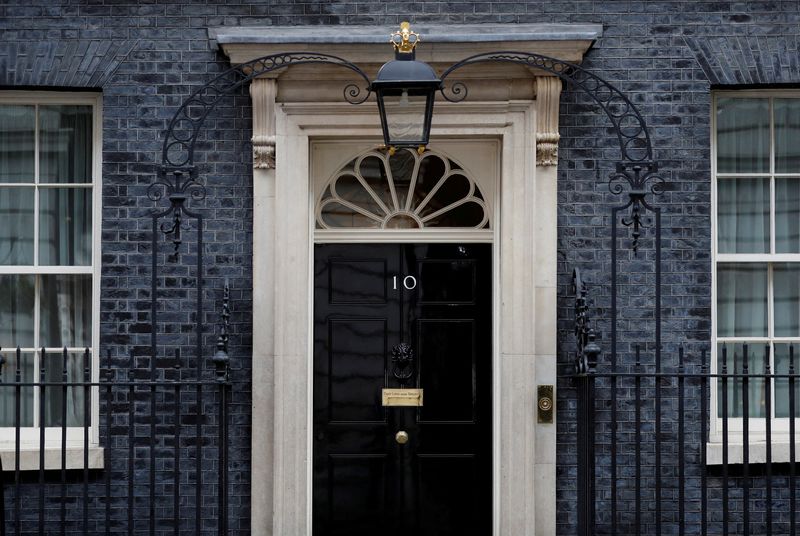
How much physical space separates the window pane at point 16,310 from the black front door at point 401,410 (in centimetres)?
197

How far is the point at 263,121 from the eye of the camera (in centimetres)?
729

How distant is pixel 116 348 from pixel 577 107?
3.46m

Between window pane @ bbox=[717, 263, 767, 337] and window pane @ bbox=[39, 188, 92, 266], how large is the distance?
4.35 meters

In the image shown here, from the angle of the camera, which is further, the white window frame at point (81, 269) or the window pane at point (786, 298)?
the window pane at point (786, 298)

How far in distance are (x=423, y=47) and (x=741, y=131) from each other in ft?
7.51

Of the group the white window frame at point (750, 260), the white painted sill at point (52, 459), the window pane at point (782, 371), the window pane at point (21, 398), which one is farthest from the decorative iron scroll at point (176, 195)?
the window pane at point (782, 371)

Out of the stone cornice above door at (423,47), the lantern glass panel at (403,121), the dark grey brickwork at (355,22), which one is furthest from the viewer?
the dark grey brickwork at (355,22)

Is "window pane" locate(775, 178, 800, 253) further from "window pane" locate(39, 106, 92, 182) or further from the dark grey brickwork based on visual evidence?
"window pane" locate(39, 106, 92, 182)

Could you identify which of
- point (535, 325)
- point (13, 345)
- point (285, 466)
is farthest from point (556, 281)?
point (13, 345)

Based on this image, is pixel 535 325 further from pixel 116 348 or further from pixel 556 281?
pixel 116 348

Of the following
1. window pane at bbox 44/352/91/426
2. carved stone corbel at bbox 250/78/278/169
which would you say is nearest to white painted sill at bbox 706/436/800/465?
carved stone corbel at bbox 250/78/278/169

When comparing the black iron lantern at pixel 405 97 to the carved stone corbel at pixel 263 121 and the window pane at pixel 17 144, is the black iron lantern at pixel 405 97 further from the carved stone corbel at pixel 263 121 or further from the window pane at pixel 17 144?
the window pane at pixel 17 144

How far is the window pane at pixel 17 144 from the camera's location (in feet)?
A: 25.0

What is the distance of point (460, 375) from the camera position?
7566 millimetres
